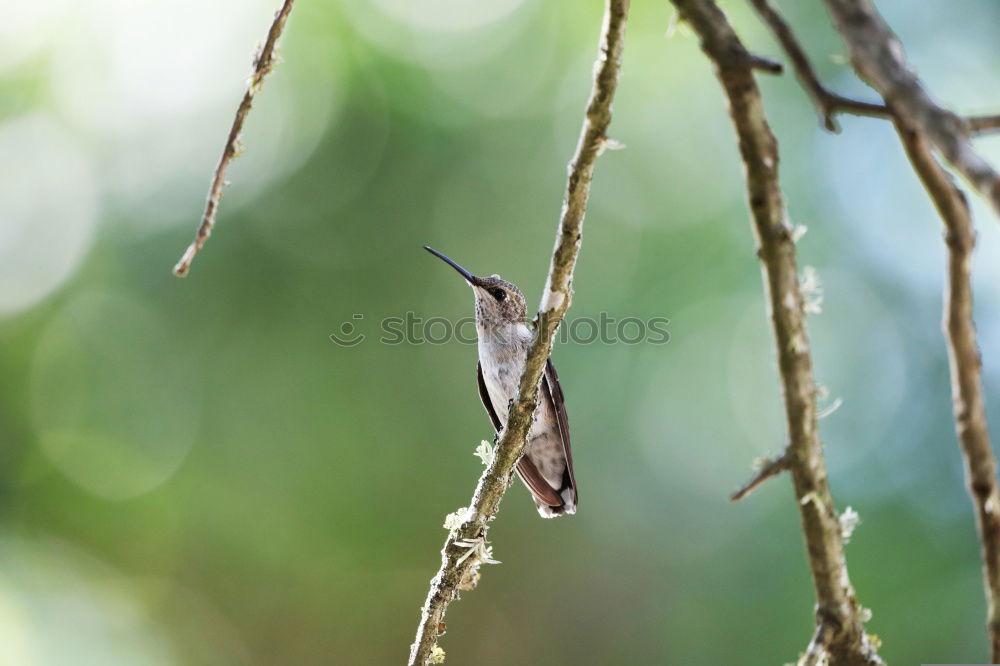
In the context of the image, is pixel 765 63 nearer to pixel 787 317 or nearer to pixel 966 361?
pixel 787 317

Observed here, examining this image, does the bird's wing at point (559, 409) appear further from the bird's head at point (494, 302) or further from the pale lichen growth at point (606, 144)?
the pale lichen growth at point (606, 144)

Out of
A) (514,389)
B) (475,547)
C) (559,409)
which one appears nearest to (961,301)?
(475,547)

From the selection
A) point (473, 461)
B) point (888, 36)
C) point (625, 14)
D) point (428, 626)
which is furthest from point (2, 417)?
point (888, 36)

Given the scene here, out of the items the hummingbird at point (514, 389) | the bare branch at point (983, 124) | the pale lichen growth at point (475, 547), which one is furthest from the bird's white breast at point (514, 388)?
the bare branch at point (983, 124)

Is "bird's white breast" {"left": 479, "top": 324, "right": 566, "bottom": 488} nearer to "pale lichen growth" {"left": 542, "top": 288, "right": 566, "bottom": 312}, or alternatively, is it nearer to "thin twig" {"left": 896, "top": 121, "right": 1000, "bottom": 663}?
"pale lichen growth" {"left": 542, "top": 288, "right": 566, "bottom": 312}

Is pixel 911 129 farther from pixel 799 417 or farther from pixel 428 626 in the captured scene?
pixel 428 626

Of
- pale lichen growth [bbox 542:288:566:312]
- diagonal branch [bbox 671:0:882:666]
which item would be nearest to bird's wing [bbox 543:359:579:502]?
pale lichen growth [bbox 542:288:566:312]
